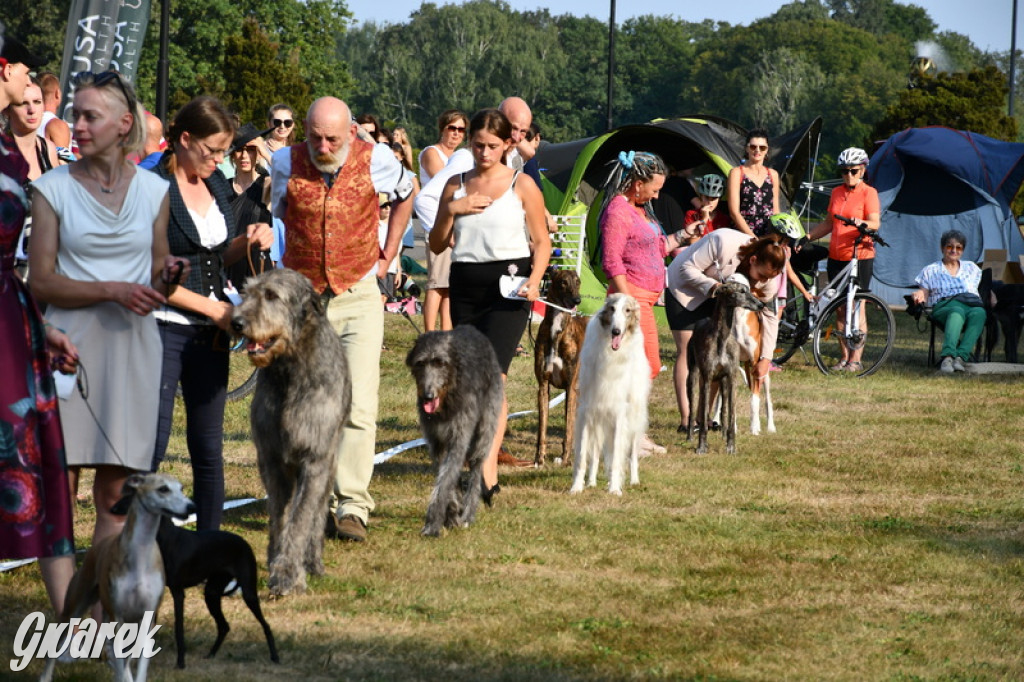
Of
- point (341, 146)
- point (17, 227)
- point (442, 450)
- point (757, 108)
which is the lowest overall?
point (442, 450)

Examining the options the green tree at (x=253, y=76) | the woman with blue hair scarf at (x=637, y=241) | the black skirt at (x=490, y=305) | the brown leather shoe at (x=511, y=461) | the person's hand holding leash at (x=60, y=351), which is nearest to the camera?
the person's hand holding leash at (x=60, y=351)

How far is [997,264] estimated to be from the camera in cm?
1722

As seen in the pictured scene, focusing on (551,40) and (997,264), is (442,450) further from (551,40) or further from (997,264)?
(551,40)

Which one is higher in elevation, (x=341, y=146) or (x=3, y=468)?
(x=341, y=146)

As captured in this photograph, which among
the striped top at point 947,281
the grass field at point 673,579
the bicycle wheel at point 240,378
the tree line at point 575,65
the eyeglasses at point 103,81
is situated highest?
the tree line at point 575,65

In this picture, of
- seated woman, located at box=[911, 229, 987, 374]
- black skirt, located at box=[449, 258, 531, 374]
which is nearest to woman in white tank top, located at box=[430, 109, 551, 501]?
black skirt, located at box=[449, 258, 531, 374]

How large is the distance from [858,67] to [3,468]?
10411 centimetres

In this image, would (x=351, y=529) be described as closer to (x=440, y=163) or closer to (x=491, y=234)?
(x=491, y=234)

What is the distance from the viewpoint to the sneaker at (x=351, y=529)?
20.8 feet

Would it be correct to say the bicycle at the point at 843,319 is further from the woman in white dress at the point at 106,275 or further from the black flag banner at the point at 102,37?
the woman in white dress at the point at 106,275

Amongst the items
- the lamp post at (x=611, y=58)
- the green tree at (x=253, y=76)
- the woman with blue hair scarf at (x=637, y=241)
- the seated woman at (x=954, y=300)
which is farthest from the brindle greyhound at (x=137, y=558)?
the green tree at (x=253, y=76)

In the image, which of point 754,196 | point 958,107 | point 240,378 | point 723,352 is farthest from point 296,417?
point 958,107

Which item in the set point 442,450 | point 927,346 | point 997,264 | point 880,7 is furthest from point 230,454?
point 880,7

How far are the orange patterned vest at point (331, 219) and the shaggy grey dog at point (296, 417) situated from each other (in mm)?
622
